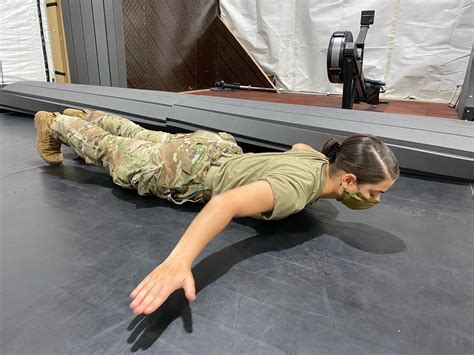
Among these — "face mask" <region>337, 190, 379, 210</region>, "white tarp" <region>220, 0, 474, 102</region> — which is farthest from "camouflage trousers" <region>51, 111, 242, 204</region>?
"white tarp" <region>220, 0, 474, 102</region>

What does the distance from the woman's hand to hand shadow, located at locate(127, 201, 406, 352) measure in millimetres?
139

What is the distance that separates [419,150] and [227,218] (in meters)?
1.38

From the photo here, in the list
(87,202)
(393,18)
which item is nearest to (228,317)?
(87,202)

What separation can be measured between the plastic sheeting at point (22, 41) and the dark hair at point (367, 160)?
13.9ft

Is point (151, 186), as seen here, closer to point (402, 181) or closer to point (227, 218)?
point (227, 218)

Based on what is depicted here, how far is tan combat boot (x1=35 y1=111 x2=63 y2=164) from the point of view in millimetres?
1822

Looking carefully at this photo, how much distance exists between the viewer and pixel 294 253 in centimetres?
116

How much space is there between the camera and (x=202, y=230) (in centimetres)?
83

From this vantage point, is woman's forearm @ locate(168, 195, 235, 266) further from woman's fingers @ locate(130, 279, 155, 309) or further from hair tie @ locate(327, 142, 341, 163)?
hair tie @ locate(327, 142, 341, 163)

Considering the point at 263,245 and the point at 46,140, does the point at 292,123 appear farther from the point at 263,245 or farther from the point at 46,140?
the point at 46,140

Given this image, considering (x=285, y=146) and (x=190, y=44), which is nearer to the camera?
(x=285, y=146)

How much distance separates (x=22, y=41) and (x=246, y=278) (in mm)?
4305

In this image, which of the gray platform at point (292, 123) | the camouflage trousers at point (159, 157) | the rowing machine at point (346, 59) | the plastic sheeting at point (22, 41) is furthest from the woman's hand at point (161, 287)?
the plastic sheeting at point (22, 41)

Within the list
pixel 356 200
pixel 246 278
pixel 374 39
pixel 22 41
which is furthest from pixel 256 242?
pixel 374 39
